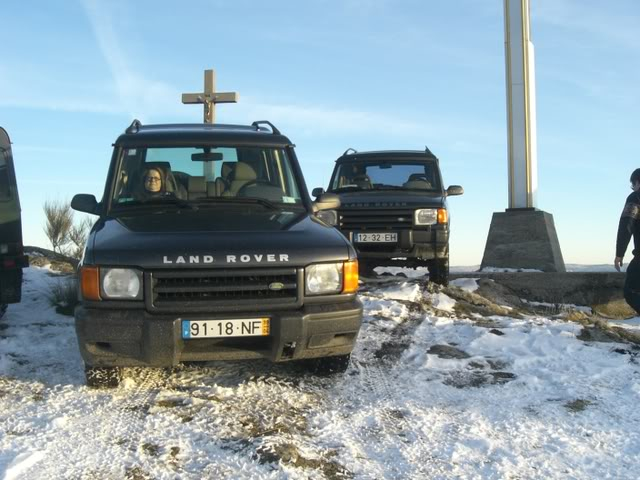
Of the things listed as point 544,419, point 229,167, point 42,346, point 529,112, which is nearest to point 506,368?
point 544,419

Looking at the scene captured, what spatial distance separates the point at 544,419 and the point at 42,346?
13.6 feet

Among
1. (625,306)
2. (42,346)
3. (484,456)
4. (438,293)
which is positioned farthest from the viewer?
(625,306)

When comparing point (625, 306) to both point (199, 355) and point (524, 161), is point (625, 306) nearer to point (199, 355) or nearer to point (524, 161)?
point (524, 161)

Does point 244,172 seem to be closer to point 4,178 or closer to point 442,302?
point 4,178

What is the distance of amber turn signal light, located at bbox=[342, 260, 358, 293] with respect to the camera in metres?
4.07

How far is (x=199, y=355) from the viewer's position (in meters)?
3.92

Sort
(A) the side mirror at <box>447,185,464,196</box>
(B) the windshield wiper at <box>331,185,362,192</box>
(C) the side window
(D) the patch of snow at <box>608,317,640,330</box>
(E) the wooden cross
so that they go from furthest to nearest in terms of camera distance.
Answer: (E) the wooden cross → (B) the windshield wiper at <box>331,185,362,192</box> → (A) the side mirror at <box>447,185,464,196</box> → (D) the patch of snow at <box>608,317,640,330</box> → (C) the side window

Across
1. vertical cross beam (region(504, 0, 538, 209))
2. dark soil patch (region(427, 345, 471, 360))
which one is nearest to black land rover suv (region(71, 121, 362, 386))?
dark soil patch (region(427, 345, 471, 360))

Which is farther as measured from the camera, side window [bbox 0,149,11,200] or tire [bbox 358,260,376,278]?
tire [bbox 358,260,376,278]

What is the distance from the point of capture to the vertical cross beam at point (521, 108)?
13.0 metres

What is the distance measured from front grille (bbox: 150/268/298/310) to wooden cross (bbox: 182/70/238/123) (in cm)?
927

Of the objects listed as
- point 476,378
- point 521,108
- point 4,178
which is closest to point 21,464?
point 476,378

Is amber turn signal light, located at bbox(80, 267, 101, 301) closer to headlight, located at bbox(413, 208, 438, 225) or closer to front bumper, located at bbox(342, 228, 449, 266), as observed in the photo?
front bumper, located at bbox(342, 228, 449, 266)

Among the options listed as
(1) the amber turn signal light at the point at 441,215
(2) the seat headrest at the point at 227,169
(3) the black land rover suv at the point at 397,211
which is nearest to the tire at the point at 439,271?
(3) the black land rover suv at the point at 397,211
